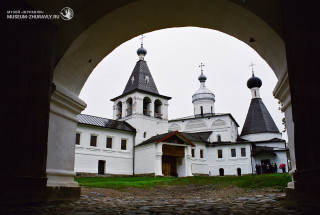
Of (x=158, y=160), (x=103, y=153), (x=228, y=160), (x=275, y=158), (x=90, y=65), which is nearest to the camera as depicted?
(x=90, y=65)

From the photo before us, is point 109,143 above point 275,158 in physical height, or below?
above

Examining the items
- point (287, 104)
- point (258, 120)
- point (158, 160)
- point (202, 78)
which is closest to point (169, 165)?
point (158, 160)

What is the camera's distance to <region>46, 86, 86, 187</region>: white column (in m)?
4.66

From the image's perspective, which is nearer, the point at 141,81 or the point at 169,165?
the point at 169,165

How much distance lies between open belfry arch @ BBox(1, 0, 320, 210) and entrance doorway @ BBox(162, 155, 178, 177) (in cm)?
2406

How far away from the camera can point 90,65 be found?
561 cm

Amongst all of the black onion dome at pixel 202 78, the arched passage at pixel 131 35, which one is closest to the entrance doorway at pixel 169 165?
the black onion dome at pixel 202 78

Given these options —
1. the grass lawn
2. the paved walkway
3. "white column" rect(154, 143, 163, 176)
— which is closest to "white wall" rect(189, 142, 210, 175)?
"white column" rect(154, 143, 163, 176)

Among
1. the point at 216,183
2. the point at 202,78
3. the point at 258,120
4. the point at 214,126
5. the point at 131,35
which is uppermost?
the point at 202,78

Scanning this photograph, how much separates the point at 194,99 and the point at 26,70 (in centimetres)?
4382

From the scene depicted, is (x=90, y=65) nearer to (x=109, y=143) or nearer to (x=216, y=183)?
(x=216, y=183)

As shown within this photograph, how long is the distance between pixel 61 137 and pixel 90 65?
4.76 feet

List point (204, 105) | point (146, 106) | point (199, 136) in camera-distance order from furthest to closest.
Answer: point (204, 105) → point (199, 136) → point (146, 106)

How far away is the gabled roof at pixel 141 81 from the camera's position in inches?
1284
